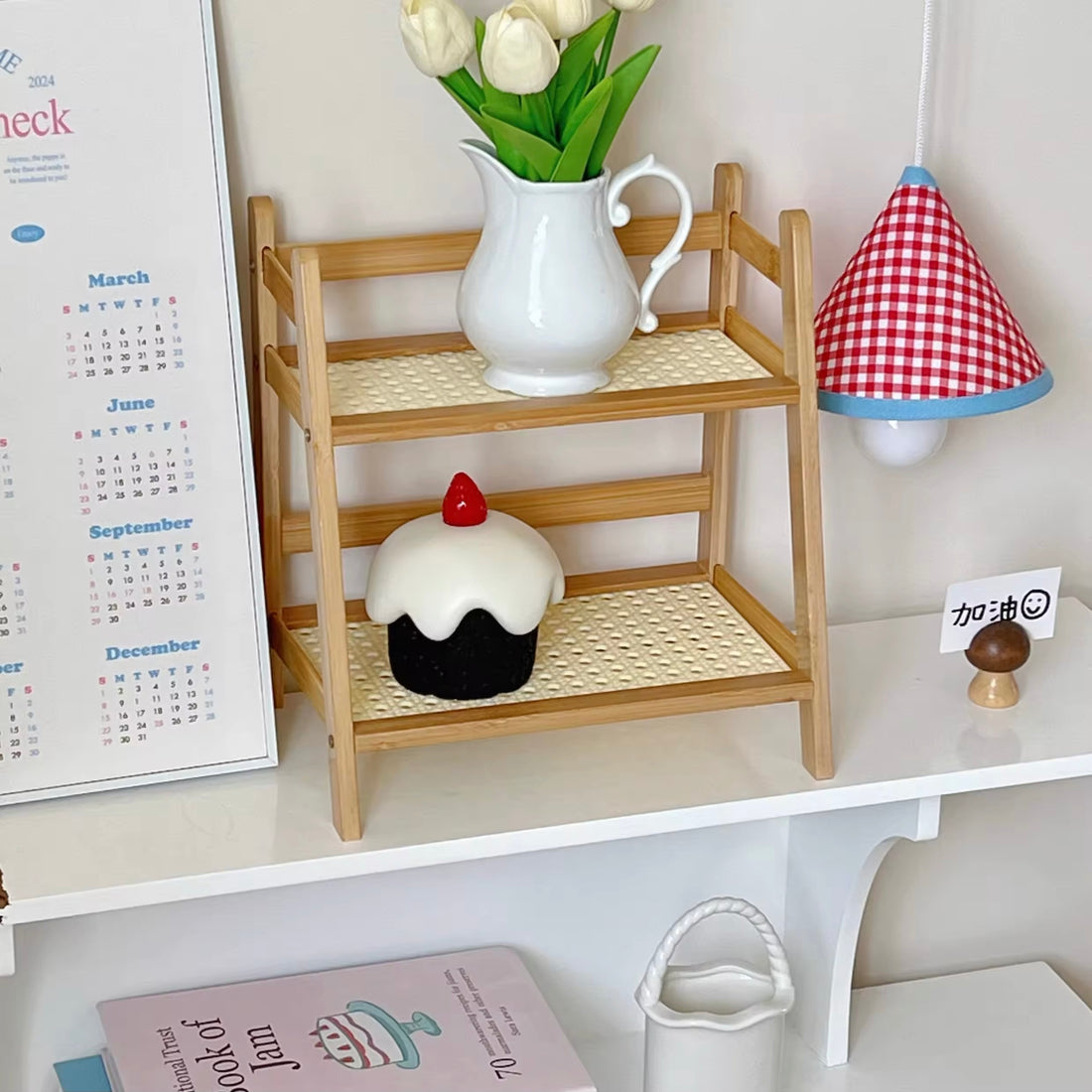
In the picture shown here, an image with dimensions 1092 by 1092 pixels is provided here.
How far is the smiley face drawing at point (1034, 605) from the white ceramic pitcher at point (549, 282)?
0.38 metres

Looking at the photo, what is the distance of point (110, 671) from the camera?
3.38 feet

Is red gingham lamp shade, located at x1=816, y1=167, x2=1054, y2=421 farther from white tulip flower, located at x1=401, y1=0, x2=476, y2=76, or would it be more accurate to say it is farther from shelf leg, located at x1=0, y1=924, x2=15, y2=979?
shelf leg, located at x1=0, y1=924, x2=15, y2=979

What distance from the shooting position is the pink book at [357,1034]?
1133 mm

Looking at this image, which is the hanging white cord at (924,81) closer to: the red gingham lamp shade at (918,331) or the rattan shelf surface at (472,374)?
the red gingham lamp shade at (918,331)

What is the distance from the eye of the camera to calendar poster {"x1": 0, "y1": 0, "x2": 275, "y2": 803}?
0.96 m

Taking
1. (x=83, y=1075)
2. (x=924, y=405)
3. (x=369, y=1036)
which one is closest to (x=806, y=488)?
(x=924, y=405)

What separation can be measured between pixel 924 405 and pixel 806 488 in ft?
0.47

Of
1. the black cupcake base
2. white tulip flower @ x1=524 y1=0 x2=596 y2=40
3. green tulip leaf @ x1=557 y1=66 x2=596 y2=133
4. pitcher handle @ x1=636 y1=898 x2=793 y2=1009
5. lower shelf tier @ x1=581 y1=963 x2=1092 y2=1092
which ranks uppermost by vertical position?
white tulip flower @ x1=524 y1=0 x2=596 y2=40

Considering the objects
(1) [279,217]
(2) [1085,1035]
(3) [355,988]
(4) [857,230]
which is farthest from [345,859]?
(2) [1085,1035]

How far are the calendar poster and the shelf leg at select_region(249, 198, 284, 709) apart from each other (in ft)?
0.22

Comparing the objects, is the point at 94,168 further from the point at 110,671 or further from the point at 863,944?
the point at 863,944

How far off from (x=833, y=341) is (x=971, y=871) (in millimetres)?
567

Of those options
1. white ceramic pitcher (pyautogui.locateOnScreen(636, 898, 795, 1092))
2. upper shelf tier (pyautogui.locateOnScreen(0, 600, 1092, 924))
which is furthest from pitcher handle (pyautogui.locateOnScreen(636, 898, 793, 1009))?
upper shelf tier (pyautogui.locateOnScreen(0, 600, 1092, 924))

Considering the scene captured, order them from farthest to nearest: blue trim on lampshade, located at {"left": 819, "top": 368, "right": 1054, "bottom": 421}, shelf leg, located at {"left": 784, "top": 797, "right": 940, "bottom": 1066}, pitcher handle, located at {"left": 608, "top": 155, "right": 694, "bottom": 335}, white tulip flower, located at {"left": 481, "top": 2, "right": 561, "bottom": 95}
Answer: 1. shelf leg, located at {"left": 784, "top": 797, "right": 940, "bottom": 1066}
2. blue trim on lampshade, located at {"left": 819, "top": 368, "right": 1054, "bottom": 421}
3. pitcher handle, located at {"left": 608, "top": 155, "right": 694, "bottom": 335}
4. white tulip flower, located at {"left": 481, "top": 2, "right": 561, "bottom": 95}
